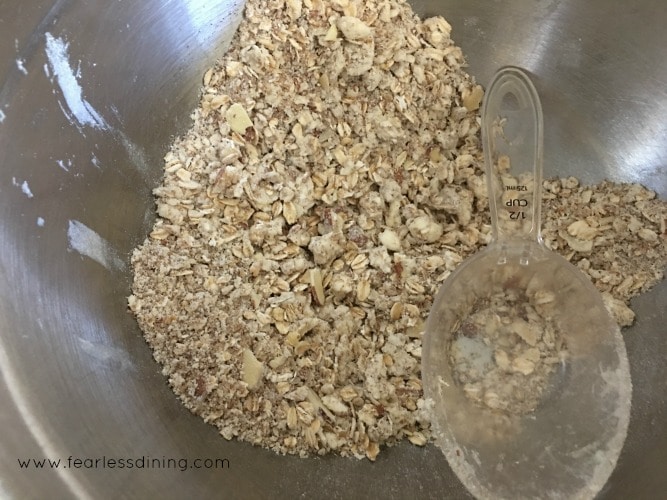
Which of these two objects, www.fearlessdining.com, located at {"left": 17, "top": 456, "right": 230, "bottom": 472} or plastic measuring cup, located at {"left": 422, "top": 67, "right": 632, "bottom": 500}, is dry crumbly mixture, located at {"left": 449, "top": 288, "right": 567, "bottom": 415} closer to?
plastic measuring cup, located at {"left": 422, "top": 67, "right": 632, "bottom": 500}

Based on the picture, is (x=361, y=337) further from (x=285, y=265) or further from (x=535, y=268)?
(x=535, y=268)

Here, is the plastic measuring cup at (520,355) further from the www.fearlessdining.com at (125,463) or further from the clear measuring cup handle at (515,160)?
the www.fearlessdining.com at (125,463)

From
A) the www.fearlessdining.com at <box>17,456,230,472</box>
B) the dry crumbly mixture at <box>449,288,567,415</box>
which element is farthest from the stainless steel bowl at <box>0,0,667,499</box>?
the dry crumbly mixture at <box>449,288,567,415</box>

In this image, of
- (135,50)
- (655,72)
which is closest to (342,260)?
(135,50)

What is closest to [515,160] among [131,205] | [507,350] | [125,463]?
[507,350]

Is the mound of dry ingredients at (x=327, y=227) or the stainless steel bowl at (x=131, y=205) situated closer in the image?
the stainless steel bowl at (x=131, y=205)

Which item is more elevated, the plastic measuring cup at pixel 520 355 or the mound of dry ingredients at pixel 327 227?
the mound of dry ingredients at pixel 327 227

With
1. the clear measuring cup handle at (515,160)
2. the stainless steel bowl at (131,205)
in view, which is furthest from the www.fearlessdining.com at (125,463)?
the clear measuring cup handle at (515,160)
